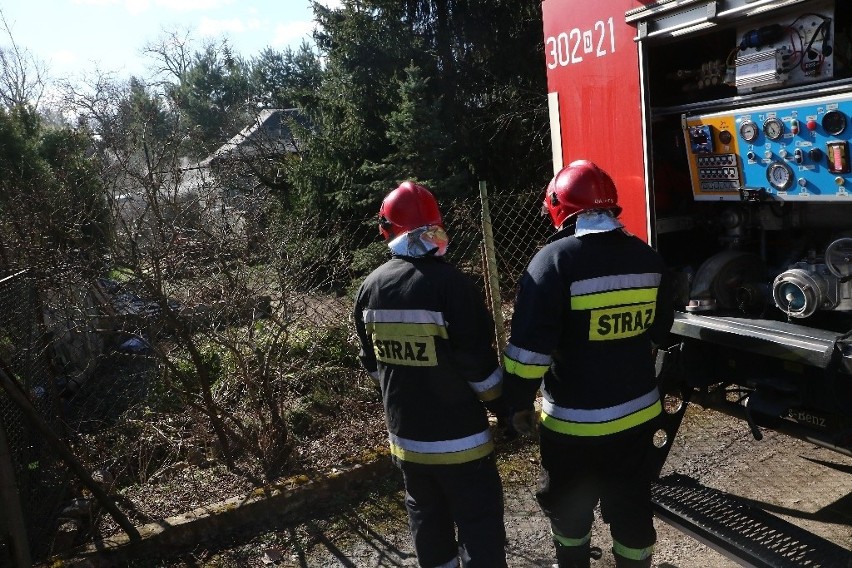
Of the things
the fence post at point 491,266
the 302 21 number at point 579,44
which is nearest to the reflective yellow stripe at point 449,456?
the fence post at point 491,266

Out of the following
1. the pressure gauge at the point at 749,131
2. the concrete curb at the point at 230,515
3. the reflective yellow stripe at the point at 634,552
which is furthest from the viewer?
the concrete curb at the point at 230,515

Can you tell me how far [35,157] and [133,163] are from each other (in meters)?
5.65

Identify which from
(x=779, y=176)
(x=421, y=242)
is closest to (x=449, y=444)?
(x=421, y=242)

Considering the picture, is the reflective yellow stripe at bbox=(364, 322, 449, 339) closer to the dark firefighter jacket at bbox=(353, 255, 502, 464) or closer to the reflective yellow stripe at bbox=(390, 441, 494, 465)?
the dark firefighter jacket at bbox=(353, 255, 502, 464)

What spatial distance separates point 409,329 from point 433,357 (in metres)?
0.14

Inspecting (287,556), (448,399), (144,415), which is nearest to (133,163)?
(144,415)

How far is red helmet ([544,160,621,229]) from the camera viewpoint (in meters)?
2.68

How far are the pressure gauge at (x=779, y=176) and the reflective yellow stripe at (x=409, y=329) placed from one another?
1.67 meters

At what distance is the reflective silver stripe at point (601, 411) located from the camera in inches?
105

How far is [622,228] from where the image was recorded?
2672 mm

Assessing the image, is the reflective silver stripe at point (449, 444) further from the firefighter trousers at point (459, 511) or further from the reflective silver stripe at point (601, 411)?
the reflective silver stripe at point (601, 411)

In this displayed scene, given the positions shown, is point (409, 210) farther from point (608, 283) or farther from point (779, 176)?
point (779, 176)

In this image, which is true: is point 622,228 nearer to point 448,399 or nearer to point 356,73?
point 448,399

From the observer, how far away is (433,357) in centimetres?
262
